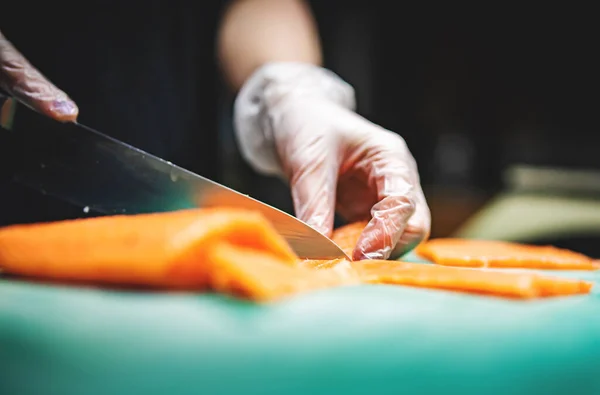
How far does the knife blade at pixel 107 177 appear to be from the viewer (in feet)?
3.59

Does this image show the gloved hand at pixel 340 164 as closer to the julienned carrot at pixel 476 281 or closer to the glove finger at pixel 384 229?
the glove finger at pixel 384 229

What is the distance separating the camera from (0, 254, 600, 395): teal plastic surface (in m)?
0.63

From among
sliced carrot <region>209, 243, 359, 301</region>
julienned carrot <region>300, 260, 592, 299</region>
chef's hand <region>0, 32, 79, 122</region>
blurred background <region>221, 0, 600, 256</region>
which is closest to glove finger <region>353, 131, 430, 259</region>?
julienned carrot <region>300, 260, 592, 299</region>

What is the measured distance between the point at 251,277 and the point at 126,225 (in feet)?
0.65

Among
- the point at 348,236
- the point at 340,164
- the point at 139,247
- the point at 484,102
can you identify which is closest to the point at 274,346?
the point at 139,247

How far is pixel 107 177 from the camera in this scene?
1226mm

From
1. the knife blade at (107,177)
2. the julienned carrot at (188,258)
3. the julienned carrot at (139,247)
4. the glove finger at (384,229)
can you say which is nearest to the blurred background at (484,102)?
the glove finger at (384,229)

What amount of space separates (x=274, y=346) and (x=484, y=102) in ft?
8.29

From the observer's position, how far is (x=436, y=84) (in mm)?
2822

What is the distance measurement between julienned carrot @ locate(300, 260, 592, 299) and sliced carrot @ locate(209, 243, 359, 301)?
179mm

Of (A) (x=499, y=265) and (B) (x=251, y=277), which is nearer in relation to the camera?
(B) (x=251, y=277)

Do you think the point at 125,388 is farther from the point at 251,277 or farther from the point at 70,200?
the point at 70,200

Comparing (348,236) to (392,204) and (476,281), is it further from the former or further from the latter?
(476,281)

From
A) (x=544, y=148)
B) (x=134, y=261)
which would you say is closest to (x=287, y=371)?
(x=134, y=261)
